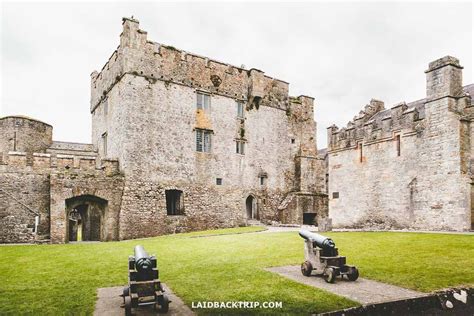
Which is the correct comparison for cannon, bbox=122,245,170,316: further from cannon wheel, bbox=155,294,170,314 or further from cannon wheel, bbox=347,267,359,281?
cannon wheel, bbox=347,267,359,281

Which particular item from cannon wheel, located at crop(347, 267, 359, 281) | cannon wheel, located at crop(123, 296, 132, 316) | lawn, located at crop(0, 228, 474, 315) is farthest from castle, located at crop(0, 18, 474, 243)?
cannon wheel, located at crop(123, 296, 132, 316)

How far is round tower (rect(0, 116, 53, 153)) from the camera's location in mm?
23750

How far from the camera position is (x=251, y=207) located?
2633cm

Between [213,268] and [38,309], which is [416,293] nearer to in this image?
[213,268]

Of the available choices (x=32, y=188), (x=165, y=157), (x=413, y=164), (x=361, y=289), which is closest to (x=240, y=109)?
(x=165, y=157)

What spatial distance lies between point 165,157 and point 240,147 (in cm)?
580

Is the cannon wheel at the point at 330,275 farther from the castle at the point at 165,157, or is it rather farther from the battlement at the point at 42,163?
the battlement at the point at 42,163

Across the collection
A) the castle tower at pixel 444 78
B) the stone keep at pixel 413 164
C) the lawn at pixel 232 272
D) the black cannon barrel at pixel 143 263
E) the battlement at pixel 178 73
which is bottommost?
the lawn at pixel 232 272

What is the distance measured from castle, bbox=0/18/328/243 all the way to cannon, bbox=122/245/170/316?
1399cm

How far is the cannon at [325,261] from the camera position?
7.38 meters

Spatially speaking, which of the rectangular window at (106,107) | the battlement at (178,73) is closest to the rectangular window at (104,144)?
the rectangular window at (106,107)

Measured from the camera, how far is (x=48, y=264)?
10164mm

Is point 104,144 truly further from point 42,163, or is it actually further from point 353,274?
point 353,274

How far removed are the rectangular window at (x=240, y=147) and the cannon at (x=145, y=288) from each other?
19.5 meters
